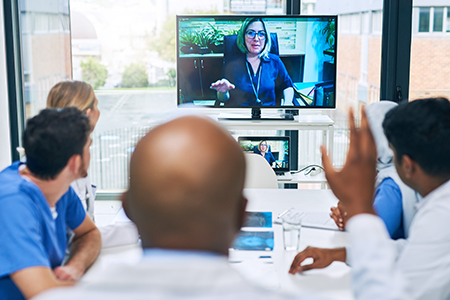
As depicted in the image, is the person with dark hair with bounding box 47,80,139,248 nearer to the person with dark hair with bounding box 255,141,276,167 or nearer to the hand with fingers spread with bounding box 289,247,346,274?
the hand with fingers spread with bounding box 289,247,346,274

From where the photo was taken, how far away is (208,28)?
3482mm

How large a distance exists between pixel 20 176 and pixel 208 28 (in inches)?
91.2

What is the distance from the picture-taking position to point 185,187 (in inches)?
24.6

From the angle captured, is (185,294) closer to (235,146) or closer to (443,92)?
(235,146)

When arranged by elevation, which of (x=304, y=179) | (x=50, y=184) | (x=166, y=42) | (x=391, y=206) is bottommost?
(x=304, y=179)

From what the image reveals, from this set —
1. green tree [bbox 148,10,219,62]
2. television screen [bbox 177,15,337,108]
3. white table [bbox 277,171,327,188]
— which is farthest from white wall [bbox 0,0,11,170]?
white table [bbox 277,171,327,188]

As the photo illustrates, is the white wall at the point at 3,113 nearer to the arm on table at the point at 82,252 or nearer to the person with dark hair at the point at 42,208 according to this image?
the arm on table at the point at 82,252

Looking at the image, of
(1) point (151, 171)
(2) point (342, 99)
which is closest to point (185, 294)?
(1) point (151, 171)

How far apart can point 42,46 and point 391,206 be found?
319cm

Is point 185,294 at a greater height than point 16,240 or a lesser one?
greater

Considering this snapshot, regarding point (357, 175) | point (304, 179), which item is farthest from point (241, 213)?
point (304, 179)

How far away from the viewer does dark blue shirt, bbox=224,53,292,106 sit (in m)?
3.50

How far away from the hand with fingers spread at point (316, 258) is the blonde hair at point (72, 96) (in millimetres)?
1068

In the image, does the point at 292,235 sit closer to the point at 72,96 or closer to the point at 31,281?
the point at 31,281
